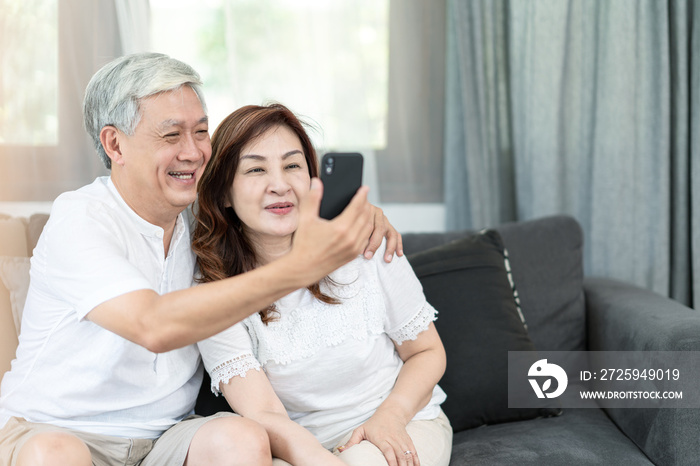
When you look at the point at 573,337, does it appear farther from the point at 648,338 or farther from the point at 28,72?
the point at 28,72

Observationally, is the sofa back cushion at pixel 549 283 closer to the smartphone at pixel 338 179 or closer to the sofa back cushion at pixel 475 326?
the sofa back cushion at pixel 475 326

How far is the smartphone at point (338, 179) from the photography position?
1.21m

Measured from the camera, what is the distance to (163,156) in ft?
4.34

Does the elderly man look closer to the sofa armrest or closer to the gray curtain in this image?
the sofa armrest

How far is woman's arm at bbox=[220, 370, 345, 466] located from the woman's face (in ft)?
1.07

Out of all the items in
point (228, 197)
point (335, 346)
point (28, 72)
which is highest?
point (28, 72)

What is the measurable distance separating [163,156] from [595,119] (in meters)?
1.60

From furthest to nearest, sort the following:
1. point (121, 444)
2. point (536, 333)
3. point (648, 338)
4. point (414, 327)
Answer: point (536, 333) → point (648, 338) → point (414, 327) → point (121, 444)

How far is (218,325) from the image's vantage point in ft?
3.46

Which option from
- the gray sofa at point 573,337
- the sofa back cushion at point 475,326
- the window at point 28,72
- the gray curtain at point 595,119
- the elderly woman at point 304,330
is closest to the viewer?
the elderly woman at point 304,330

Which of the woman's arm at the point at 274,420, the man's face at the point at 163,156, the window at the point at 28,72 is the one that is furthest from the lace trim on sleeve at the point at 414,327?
the window at the point at 28,72

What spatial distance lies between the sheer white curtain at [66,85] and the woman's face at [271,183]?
816 mm

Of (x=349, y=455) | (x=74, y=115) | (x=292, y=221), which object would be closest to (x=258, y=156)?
(x=292, y=221)

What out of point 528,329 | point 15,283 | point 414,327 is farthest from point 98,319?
point 528,329
